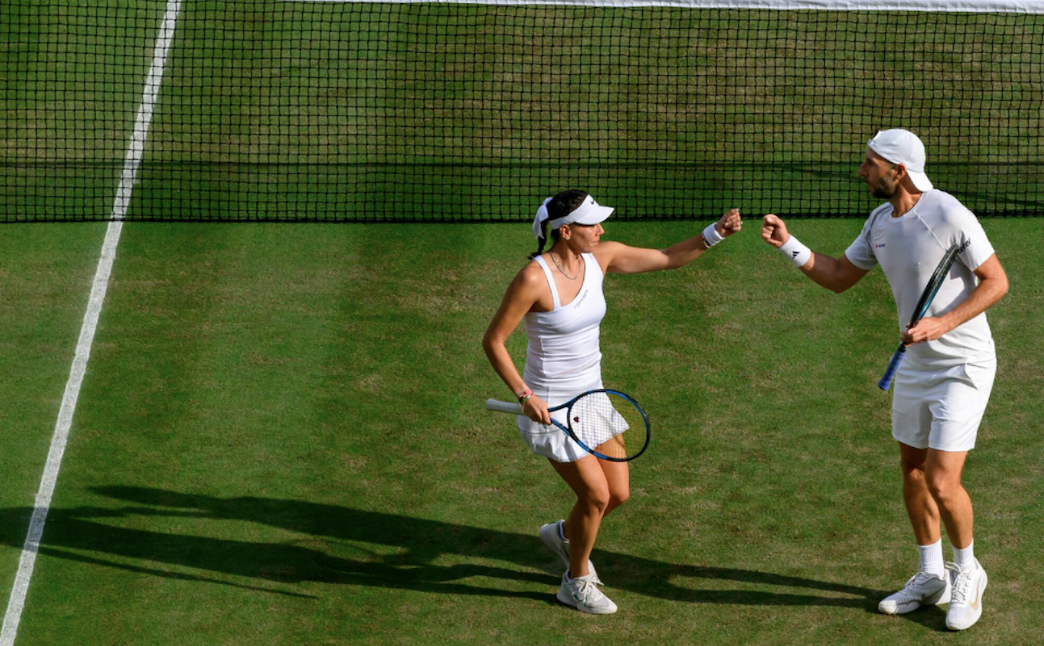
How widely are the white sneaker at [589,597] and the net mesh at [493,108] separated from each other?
17.8 feet

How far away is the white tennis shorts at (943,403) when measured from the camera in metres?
7.85

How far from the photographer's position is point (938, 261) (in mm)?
7781

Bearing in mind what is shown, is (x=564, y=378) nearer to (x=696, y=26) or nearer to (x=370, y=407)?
(x=370, y=407)

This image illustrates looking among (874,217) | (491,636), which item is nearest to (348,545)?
(491,636)

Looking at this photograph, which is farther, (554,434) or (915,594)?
(915,594)

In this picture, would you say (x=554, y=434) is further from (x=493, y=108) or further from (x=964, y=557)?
(x=493, y=108)

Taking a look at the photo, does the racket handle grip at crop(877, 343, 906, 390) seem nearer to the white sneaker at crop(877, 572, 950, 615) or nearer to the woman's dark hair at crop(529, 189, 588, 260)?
the white sneaker at crop(877, 572, 950, 615)

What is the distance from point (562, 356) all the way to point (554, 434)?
436 millimetres

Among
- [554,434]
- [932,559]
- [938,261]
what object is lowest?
[932,559]

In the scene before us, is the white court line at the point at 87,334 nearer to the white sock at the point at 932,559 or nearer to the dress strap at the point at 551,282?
the dress strap at the point at 551,282

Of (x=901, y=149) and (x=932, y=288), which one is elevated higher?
(x=901, y=149)

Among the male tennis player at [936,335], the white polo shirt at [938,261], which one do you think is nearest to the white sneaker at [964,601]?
the male tennis player at [936,335]

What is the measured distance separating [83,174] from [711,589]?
8479 mm

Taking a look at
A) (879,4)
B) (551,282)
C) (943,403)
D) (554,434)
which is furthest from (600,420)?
(879,4)
